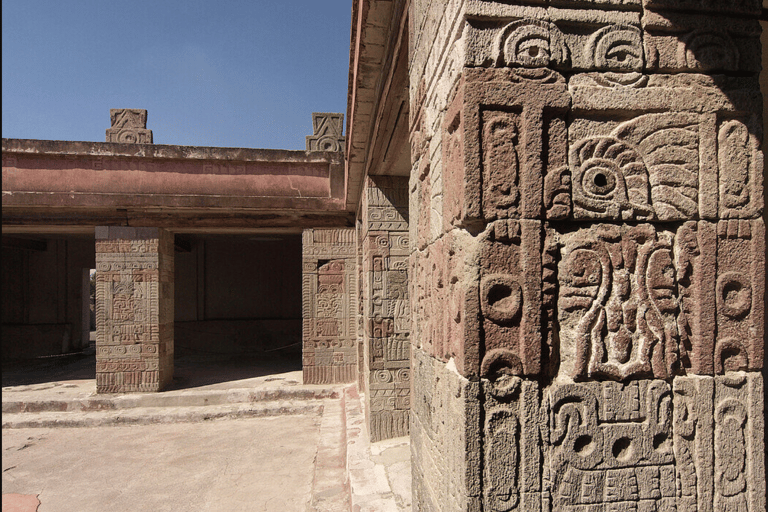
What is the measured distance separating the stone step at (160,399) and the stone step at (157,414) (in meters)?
0.07

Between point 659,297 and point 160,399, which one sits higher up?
point 659,297

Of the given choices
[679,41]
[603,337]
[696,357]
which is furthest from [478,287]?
[679,41]

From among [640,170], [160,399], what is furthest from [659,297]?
[160,399]

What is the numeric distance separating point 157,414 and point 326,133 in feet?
14.5

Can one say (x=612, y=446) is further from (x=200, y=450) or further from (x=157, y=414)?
(x=157, y=414)

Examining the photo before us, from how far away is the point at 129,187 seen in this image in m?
6.42

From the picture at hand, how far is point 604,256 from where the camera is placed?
1.34 meters

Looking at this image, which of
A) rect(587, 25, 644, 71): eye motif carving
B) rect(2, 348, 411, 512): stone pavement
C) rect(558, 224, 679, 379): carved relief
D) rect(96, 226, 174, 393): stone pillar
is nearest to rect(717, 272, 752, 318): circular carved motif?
rect(558, 224, 679, 379): carved relief

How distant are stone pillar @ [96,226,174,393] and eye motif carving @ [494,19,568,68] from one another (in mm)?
6442

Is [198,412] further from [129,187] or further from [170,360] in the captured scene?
[129,187]

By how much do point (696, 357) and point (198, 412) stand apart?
20.0 feet

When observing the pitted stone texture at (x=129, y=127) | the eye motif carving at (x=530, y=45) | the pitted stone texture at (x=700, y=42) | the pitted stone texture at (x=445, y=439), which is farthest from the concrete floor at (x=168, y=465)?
the pitted stone texture at (x=129, y=127)

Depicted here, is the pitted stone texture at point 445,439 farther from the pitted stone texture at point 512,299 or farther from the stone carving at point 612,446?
the stone carving at point 612,446

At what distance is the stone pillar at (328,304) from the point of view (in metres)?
6.85
